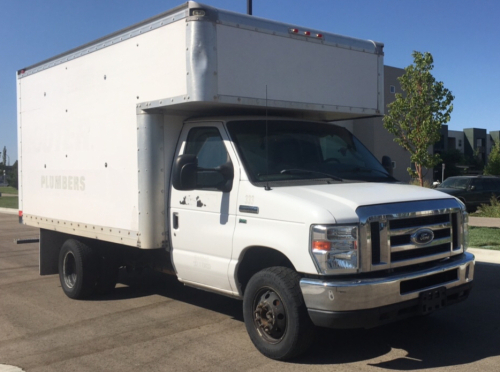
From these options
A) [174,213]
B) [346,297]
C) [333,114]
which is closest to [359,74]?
[333,114]

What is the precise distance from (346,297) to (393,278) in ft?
1.57

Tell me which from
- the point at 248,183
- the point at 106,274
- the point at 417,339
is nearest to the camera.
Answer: the point at 248,183

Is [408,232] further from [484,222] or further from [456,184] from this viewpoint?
[456,184]

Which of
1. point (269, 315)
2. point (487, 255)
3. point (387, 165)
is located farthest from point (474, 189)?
point (269, 315)

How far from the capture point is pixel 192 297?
810cm

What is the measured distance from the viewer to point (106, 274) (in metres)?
8.11

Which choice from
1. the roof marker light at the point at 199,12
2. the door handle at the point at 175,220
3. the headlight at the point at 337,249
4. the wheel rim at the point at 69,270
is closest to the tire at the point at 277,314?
the headlight at the point at 337,249

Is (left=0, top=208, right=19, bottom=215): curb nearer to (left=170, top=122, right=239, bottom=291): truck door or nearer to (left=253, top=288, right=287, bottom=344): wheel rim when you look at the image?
(left=170, top=122, right=239, bottom=291): truck door

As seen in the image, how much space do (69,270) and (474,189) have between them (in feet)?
57.3

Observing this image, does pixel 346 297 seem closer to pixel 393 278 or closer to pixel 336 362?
pixel 393 278

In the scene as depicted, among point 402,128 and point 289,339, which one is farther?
point 402,128

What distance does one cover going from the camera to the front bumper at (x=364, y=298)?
4785mm

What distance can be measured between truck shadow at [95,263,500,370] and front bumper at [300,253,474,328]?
550mm

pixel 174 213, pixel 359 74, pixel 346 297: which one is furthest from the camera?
pixel 359 74
